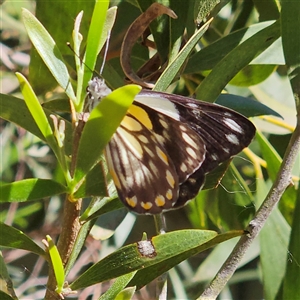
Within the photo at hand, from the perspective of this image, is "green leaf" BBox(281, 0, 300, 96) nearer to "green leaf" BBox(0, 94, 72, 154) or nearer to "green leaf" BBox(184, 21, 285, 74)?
"green leaf" BBox(184, 21, 285, 74)

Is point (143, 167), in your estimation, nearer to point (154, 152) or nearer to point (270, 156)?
point (154, 152)

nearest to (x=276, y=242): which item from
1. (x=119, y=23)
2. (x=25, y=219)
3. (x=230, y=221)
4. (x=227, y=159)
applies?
(x=230, y=221)

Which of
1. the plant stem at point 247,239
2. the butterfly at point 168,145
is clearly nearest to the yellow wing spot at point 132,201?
the butterfly at point 168,145

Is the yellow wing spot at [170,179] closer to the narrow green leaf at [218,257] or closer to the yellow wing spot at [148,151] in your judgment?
the yellow wing spot at [148,151]

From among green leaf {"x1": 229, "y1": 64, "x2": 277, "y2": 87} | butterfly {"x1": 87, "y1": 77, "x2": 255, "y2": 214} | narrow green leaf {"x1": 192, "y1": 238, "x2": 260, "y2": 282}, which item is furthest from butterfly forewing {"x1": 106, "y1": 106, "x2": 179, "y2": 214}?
narrow green leaf {"x1": 192, "y1": 238, "x2": 260, "y2": 282}

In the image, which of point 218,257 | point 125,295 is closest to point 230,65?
point 125,295
